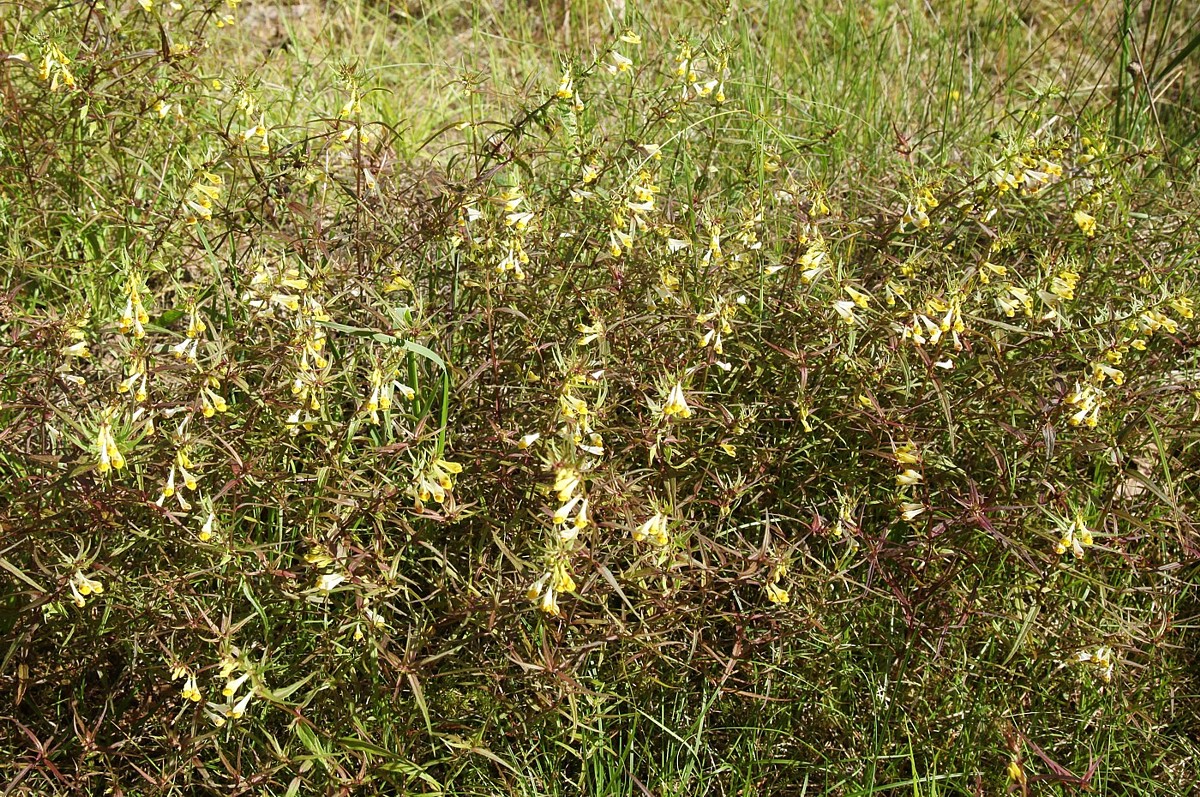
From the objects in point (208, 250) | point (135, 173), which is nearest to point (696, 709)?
point (208, 250)

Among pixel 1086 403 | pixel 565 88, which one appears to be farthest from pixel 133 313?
pixel 1086 403

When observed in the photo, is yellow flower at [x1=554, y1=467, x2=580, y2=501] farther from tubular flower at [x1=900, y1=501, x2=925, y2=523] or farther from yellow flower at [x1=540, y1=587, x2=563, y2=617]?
tubular flower at [x1=900, y1=501, x2=925, y2=523]

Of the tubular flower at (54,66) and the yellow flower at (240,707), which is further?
the tubular flower at (54,66)

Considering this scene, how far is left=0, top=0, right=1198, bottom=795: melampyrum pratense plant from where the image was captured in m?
2.40

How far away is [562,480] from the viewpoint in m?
2.15

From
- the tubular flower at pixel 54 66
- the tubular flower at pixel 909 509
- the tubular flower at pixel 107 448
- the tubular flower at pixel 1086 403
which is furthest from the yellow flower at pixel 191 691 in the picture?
the tubular flower at pixel 1086 403

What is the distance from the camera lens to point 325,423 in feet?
8.09

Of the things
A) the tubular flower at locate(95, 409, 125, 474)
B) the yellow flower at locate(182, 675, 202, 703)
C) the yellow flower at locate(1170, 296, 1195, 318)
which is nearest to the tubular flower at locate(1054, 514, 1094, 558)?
the yellow flower at locate(1170, 296, 1195, 318)

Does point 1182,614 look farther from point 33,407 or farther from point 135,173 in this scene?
point 135,173

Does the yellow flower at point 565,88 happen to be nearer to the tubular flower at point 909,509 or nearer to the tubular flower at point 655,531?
the tubular flower at point 655,531

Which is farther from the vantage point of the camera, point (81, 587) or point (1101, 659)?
point (1101, 659)

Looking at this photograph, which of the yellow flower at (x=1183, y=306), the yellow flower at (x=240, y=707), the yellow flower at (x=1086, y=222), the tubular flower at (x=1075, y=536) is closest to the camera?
the yellow flower at (x=240, y=707)

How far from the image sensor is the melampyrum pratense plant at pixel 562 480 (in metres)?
2.40

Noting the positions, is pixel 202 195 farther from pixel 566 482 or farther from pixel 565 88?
pixel 566 482
